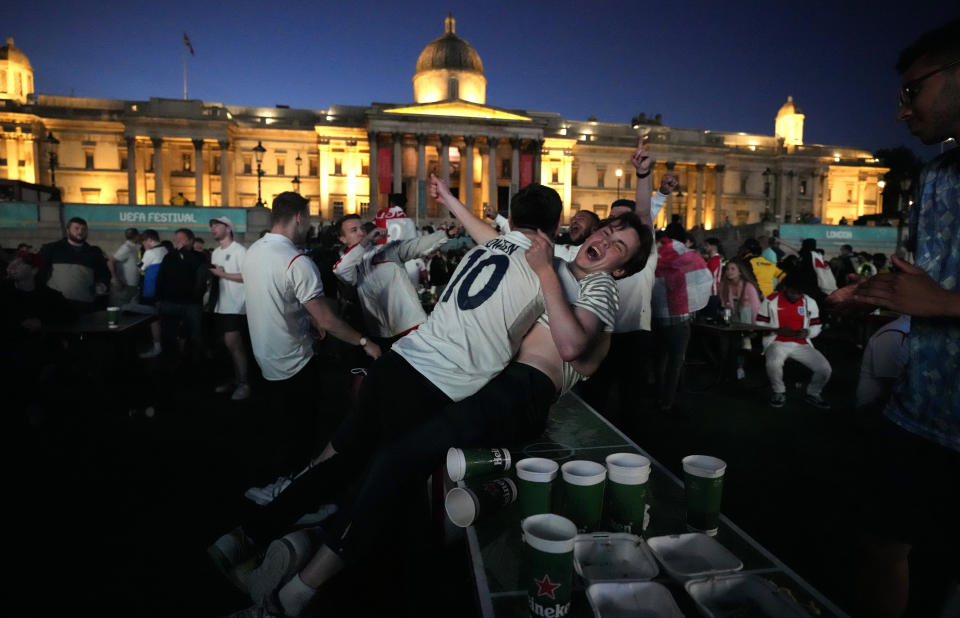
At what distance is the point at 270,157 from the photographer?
2128 inches

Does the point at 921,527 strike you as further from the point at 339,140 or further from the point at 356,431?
the point at 339,140

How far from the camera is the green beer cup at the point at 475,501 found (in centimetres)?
225

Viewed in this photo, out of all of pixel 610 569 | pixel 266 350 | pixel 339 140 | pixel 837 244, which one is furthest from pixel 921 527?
pixel 339 140

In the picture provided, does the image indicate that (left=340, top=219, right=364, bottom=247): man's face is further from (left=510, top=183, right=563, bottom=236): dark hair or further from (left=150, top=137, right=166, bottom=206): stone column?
(left=150, top=137, right=166, bottom=206): stone column

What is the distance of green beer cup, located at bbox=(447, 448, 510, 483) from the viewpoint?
241cm

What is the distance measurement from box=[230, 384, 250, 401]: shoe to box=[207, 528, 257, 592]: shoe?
15.6ft

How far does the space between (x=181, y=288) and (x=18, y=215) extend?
24479 mm

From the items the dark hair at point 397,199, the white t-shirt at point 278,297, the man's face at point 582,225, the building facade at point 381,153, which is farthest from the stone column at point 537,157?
the white t-shirt at point 278,297

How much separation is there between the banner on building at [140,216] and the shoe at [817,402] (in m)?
24.4

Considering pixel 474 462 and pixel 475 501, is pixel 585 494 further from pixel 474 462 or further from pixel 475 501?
pixel 474 462

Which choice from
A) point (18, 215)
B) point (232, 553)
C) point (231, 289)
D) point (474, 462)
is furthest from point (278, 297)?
point (18, 215)

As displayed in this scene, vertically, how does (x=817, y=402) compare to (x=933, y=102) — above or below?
below

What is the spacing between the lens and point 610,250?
9.17 ft

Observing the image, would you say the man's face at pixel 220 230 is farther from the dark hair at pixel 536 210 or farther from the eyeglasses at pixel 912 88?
the eyeglasses at pixel 912 88
